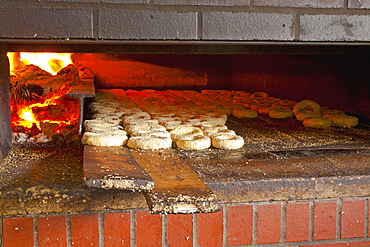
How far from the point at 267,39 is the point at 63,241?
56.7 inches

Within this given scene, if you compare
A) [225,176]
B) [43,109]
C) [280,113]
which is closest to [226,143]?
[225,176]

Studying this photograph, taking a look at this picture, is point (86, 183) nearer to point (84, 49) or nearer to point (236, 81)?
point (84, 49)

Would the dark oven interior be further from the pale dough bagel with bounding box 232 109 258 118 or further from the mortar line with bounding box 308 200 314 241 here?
the mortar line with bounding box 308 200 314 241

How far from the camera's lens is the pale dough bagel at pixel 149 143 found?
2.30m

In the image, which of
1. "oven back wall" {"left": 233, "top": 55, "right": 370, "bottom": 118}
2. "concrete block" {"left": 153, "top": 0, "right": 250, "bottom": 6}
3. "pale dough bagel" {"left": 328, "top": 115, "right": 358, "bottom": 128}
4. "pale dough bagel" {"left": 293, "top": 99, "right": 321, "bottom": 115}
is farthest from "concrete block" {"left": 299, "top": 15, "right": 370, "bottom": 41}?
"pale dough bagel" {"left": 293, "top": 99, "right": 321, "bottom": 115}

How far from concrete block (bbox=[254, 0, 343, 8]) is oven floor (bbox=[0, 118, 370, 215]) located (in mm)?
841

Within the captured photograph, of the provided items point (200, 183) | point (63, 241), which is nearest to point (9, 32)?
point (63, 241)

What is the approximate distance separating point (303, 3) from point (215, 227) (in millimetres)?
1269

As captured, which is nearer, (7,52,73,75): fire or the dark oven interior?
the dark oven interior

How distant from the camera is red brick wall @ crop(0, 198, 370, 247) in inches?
71.3

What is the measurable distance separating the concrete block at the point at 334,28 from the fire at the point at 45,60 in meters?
3.77

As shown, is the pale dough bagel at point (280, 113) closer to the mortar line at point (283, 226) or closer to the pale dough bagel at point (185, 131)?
the pale dough bagel at point (185, 131)

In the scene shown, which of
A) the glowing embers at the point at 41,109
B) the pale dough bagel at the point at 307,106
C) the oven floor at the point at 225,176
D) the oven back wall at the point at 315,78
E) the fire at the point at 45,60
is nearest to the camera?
the oven floor at the point at 225,176

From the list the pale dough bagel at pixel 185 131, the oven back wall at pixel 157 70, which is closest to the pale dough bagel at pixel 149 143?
the pale dough bagel at pixel 185 131
